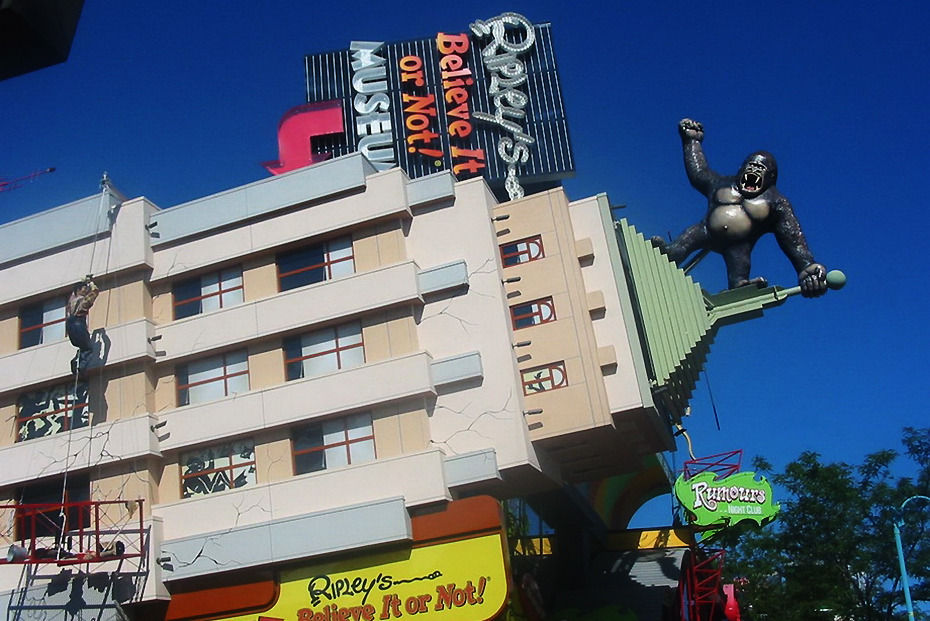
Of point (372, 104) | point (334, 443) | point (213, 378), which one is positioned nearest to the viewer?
point (334, 443)

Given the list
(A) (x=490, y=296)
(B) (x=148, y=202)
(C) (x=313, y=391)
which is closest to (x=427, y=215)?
(A) (x=490, y=296)

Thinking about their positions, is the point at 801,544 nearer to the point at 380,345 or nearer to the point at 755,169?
the point at 755,169

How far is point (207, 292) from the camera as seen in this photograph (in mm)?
30109

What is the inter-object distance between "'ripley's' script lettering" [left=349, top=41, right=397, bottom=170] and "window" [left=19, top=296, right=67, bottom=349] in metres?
20.6

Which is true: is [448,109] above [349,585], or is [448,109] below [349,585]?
above

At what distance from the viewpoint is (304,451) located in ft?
89.7

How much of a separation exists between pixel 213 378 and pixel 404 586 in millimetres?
9026

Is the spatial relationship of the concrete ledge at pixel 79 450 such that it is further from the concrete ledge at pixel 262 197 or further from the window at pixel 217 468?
the concrete ledge at pixel 262 197

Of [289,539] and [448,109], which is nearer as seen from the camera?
[289,539]

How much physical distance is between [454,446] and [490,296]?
434 cm

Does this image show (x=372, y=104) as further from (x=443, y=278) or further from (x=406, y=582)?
(x=406, y=582)

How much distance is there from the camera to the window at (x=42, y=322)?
30.8 metres

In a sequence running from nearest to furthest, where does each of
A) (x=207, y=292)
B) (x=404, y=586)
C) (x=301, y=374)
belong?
(x=404, y=586), (x=301, y=374), (x=207, y=292)

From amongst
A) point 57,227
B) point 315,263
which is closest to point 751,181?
point 315,263
